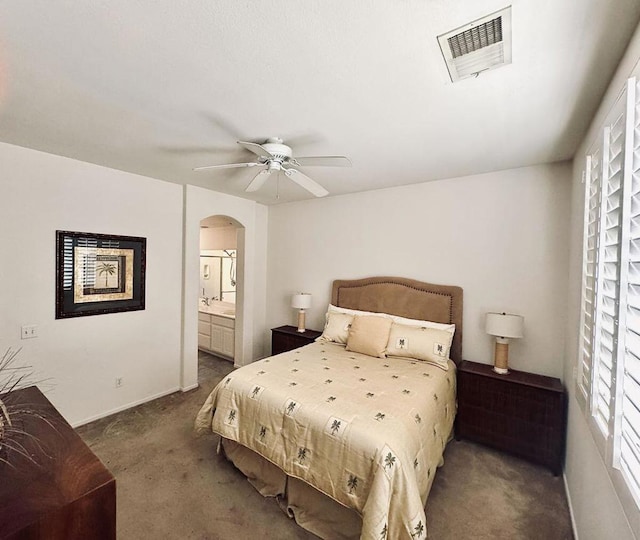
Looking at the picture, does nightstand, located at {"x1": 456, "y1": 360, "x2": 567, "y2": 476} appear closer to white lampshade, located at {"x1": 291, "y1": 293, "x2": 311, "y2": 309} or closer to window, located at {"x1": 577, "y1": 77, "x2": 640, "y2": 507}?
window, located at {"x1": 577, "y1": 77, "x2": 640, "y2": 507}

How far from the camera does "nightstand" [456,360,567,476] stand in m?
2.37

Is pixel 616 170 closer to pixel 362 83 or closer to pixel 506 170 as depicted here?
pixel 362 83

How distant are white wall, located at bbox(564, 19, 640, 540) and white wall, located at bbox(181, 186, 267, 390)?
151 inches

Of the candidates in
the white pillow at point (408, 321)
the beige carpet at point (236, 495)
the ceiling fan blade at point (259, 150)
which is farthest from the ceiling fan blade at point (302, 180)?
the beige carpet at point (236, 495)

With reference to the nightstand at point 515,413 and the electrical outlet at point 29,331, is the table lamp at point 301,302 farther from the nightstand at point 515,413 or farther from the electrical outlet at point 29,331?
the electrical outlet at point 29,331

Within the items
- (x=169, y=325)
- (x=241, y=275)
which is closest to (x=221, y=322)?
(x=241, y=275)

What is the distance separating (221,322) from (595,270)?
4.78 metres

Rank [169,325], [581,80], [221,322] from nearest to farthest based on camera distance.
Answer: [581,80], [169,325], [221,322]

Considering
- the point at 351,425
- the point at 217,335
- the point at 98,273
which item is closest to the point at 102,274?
the point at 98,273

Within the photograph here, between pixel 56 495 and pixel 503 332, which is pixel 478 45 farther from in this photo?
pixel 56 495

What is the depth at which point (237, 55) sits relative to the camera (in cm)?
142

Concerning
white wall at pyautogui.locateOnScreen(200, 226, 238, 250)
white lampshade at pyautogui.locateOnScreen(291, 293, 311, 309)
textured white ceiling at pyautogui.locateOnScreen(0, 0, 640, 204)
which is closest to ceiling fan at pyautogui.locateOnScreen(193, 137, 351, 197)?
textured white ceiling at pyautogui.locateOnScreen(0, 0, 640, 204)

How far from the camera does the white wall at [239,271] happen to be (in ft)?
12.5

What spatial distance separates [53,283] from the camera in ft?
9.20
